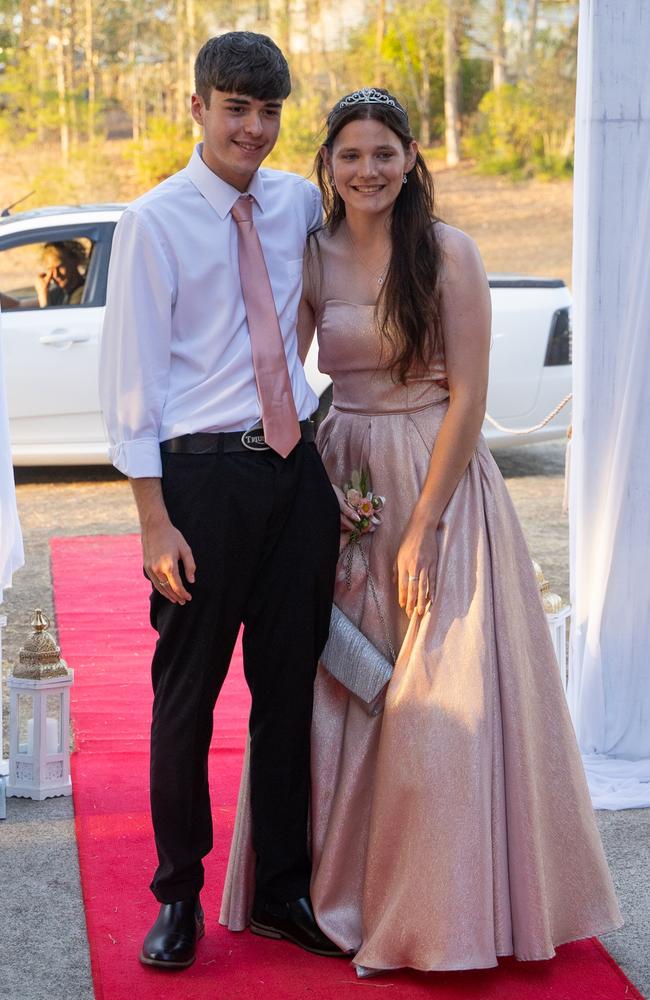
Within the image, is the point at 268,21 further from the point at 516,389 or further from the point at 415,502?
the point at 415,502

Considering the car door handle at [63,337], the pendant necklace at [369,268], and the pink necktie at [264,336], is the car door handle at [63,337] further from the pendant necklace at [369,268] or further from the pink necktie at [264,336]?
the pink necktie at [264,336]

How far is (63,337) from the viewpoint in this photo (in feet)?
27.0

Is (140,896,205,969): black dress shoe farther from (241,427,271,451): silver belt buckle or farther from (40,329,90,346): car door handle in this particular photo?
(40,329,90,346): car door handle

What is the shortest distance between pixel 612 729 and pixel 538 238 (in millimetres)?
Answer: 18396

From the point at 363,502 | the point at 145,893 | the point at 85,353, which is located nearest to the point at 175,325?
the point at 363,502

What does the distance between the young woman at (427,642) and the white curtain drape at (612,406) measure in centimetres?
104

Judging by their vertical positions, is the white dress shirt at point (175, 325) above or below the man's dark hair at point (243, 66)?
below

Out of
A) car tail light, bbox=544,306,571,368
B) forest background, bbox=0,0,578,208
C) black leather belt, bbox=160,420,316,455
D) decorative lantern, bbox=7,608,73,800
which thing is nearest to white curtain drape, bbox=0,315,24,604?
decorative lantern, bbox=7,608,73,800

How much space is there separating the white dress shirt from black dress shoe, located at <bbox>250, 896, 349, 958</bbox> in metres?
1.03

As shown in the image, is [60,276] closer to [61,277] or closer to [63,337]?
[61,277]

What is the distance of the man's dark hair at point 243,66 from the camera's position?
2.66 meters

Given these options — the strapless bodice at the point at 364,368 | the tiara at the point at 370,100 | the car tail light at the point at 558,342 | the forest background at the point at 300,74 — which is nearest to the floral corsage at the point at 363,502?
the strapless bodice at the point at 364,368

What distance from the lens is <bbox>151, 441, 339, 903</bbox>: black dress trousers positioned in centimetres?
274

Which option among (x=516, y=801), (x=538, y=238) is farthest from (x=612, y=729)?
(x=538, y=238)
